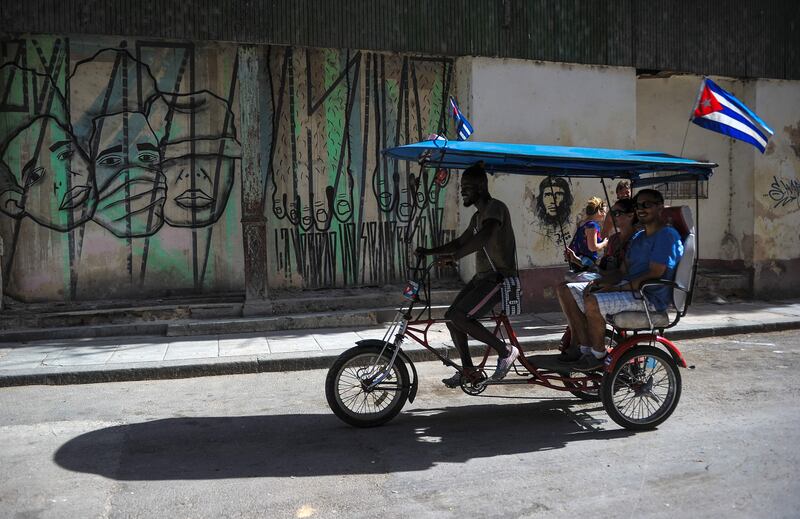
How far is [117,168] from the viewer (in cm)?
1051

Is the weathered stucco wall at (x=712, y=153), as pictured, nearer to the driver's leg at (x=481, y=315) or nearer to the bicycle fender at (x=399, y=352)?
the driver's leg at (x=481, y=315)

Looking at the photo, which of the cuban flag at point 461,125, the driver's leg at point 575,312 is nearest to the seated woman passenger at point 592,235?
the cuban flag at point 461,125

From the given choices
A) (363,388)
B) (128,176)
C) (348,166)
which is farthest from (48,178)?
(363,388)

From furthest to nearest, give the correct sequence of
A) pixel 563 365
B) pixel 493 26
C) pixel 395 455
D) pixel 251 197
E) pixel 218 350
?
pixel 493 26, pixel 251 197, pixel 218 350, pixel 563 365, pixel 395 455

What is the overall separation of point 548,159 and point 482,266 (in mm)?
1004

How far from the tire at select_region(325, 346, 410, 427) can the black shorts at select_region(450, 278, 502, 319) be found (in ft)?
2.12

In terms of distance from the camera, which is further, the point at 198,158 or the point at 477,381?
the point at 198,158

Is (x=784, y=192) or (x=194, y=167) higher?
(x=194, y=167)

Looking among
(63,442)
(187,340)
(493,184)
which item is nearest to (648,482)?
(63,442)

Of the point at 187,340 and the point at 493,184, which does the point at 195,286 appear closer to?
the point at 187,340

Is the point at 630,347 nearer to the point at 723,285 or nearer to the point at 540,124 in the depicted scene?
the point at 540,124

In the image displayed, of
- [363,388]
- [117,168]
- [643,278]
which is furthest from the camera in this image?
[117,168]

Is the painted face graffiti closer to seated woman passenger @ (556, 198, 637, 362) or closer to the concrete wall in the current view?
the concrete wall

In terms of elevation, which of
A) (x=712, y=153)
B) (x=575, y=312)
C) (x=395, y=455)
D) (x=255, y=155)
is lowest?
(x=395, y=455)
